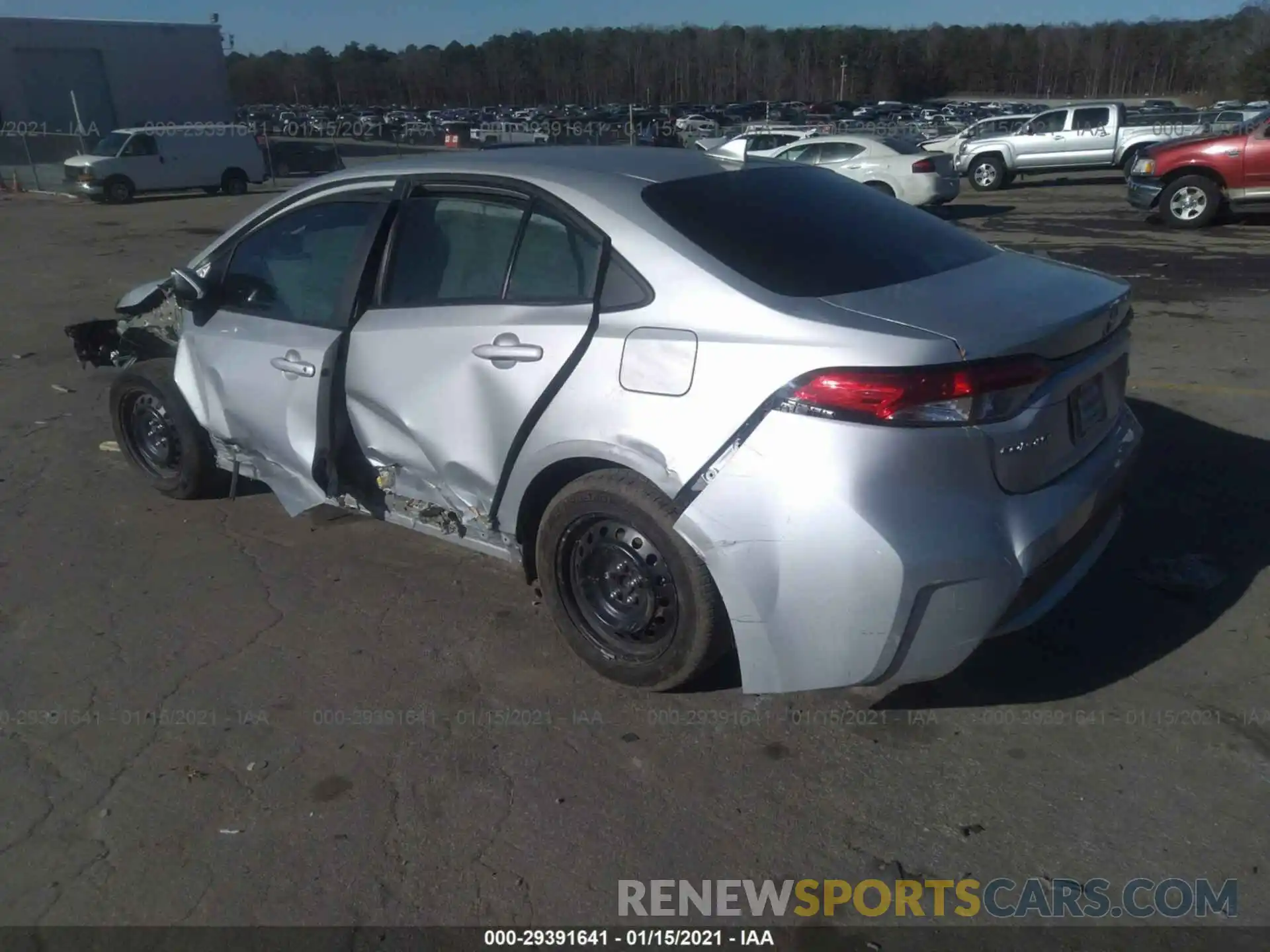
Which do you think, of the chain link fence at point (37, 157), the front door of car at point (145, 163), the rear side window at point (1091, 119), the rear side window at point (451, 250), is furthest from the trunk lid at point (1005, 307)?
the chain link fence at point (37, 157)

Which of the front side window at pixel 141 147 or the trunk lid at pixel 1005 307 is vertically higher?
the trunk lid at pixel 1005 307

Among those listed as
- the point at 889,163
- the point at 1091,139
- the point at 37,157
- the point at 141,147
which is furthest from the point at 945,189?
the point at 37,157

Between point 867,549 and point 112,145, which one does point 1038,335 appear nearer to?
point 867,549

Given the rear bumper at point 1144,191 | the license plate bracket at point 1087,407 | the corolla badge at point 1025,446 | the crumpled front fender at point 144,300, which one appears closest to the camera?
the corolla badge at point 1025,446

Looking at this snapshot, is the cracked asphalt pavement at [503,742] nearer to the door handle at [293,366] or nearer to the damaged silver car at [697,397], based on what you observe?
the damaged silver car at [697,397]

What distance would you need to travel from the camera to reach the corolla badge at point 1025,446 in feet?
9.37

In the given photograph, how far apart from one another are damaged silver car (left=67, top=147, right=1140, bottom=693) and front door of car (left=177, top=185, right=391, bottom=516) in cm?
2

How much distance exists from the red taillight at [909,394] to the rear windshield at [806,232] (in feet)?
1.29

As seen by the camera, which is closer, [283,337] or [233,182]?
[283,337]

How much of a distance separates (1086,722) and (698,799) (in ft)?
4.26

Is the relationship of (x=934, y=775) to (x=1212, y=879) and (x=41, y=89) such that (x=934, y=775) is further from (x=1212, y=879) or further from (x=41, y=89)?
(x=41, y=89)

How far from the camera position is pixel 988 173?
2369 cm

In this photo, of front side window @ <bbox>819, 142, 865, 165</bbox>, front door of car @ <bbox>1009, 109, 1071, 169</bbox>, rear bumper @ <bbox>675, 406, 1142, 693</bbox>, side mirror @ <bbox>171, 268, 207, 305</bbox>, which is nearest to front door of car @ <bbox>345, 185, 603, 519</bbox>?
rear bumper @ <bbox>675, 406, 1142, 693</bbox>

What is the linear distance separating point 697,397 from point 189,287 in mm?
2779
